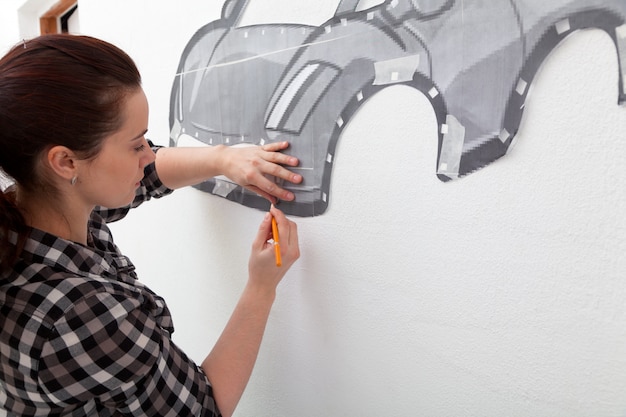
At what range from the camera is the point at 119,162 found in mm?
676

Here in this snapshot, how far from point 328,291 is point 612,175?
0.45 meters

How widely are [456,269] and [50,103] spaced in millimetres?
552

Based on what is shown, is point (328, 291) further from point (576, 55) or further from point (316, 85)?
point (576, 55)

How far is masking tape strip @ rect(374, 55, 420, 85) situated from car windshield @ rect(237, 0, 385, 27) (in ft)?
0.26

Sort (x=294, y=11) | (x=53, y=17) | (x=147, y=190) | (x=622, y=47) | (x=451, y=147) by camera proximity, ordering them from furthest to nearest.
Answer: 1. (x=53, y=17)
2. (x=147, y=190)
3. (x=294, y=11)
4. (x=451, y=147)
5. (x=622, y=47)

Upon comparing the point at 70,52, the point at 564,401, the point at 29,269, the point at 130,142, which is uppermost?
the point at 70,52

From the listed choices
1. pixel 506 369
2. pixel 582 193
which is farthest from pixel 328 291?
pixel 582 193

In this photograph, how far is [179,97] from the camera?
1.03 m

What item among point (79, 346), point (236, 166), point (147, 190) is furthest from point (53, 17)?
point (79, 346)

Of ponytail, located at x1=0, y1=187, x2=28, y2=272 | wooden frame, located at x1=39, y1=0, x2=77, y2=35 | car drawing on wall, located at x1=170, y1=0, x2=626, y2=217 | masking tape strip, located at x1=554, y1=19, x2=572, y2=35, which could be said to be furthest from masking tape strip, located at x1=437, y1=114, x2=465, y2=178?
wooden frame, located at x1=39, y1=0, x2=77, y2=35

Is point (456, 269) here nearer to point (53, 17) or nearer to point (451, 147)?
point (451, 147)

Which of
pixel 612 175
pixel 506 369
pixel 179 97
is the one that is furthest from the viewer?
pixel 179 97

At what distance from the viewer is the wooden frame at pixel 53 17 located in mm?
1907

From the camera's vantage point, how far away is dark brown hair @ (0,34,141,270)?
61cm
